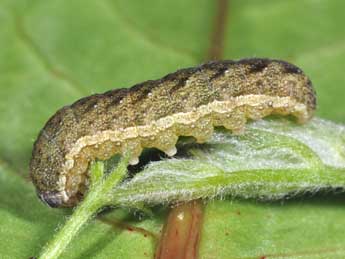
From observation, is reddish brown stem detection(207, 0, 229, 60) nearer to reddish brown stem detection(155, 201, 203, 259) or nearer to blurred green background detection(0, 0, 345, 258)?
blurred green background detection(0, 0, 345, 258)

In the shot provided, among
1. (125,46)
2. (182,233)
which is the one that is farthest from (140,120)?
(125,46)

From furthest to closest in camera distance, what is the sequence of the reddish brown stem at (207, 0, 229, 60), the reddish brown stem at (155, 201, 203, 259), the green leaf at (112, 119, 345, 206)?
the reddish brown stem at (207, 0, 229, 60) < the reddish brown stem at (155, 201, 203, 259) < the green leaf at (112, 119, 345, 206)

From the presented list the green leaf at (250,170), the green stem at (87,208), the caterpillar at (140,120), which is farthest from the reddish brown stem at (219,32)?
the green stem at (87,208)

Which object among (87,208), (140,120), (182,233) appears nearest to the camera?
(87,208)

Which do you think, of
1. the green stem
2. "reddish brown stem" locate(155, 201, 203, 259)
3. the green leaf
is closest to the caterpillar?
the green leaf

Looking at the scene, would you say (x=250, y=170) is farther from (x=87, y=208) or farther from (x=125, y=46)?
(x=125, y=46)

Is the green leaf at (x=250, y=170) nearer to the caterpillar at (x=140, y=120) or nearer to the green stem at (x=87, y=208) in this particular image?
the green stem at (x=87, y=208)
